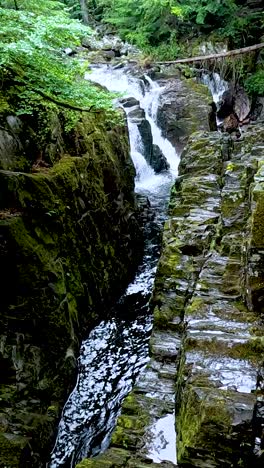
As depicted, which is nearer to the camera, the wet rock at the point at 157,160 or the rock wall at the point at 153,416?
the rock wall at the point at 153,416

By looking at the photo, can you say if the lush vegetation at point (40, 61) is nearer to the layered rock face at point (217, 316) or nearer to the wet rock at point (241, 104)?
the layered rock face at point (217, 316)

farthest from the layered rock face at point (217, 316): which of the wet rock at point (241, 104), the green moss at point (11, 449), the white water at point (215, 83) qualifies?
the white water at point (215, 83)

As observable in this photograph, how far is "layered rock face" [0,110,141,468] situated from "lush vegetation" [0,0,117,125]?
77 centimetres

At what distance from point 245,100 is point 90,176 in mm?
13086

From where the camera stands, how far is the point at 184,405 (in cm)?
512

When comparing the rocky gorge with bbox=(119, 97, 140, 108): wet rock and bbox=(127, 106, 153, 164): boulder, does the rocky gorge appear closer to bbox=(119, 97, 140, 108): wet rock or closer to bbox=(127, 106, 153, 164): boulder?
bbox=(127, 106, 153, 164): boulder

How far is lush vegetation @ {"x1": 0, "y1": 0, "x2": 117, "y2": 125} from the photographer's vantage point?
23.2ft

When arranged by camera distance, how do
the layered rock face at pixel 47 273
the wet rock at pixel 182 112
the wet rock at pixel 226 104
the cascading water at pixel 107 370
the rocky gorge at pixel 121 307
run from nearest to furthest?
the rocky gorge at pixel 121 307 < the layered rock face at pixel 47 273 < the cascading water at pixel 107 370 < the wet rock at pixel 182 112 < the wet rock at pixel 226 104

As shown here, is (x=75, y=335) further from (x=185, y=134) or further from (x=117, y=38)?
(x=117, y=38)

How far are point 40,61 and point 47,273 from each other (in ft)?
12.5

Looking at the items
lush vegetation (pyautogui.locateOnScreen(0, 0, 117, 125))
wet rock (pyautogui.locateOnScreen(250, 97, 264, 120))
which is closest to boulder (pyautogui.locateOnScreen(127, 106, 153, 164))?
wet rock (pyautogui.locateOnScreen(250, 97, 264, 120))

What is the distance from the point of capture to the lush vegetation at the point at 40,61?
7078 millimetres

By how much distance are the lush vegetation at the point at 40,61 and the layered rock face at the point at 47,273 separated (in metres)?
0.77

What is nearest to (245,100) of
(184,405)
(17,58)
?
(17,58)
